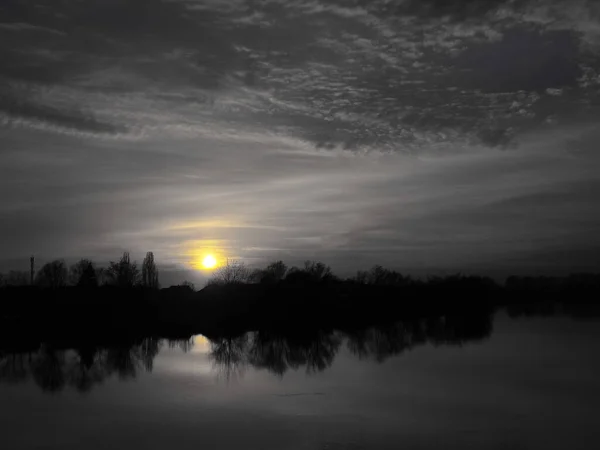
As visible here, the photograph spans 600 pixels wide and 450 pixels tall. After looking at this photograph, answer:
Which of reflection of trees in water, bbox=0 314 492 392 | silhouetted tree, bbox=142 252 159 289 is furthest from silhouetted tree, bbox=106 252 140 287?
reflection of trees in water, bbox=0 314 492 392

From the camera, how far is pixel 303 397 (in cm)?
1611

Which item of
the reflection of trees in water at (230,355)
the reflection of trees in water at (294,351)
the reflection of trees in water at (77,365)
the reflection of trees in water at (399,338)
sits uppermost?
the reflection of trees in water at (77,365)

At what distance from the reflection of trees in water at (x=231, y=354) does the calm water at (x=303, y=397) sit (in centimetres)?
9

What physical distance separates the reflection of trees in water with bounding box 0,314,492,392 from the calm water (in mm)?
94

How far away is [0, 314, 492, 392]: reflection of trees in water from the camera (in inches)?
817

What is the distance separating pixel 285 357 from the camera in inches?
995

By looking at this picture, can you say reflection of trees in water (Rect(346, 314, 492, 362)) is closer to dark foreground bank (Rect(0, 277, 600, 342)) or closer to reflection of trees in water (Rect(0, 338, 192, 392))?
dark foreground bank (Rect(0, 277, 600, 342))

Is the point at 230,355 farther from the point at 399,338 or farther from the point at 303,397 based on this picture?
the point at 399,338

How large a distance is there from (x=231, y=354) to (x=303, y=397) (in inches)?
424

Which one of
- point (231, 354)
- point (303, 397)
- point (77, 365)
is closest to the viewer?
point (303, 397)

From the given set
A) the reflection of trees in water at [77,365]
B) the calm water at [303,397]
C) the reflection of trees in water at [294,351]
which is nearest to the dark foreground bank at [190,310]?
the reflection of trees in water at [294,351]

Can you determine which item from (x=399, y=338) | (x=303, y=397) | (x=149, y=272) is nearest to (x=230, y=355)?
(x=303, y=397)

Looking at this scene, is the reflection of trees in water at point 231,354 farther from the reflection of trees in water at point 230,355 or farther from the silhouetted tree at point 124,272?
the silhouetted tree at point 124,272

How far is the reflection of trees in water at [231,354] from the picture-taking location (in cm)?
2075
